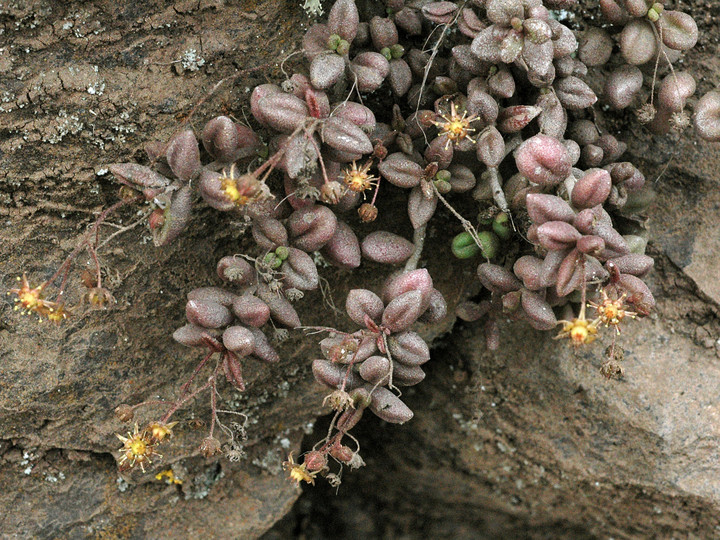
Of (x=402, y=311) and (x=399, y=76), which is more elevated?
(x=399, y=76)

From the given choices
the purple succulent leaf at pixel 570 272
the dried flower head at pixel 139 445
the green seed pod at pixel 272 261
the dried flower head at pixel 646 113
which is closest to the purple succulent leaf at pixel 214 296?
the green seed pod at pixel 272 261

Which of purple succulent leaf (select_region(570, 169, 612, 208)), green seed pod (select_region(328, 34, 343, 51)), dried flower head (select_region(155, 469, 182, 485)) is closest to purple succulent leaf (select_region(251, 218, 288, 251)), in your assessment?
green seed pod (select_region(328, 34, 343, 51))

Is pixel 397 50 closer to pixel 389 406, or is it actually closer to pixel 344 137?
pixel 344 137

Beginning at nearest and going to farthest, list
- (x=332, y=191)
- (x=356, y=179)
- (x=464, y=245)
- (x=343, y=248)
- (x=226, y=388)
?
(x=332, y=191) → (x=356, y=179) → (x=343, y=248) → (x=464, y=245) → (x=226, y=388)

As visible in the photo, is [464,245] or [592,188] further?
[464,245]

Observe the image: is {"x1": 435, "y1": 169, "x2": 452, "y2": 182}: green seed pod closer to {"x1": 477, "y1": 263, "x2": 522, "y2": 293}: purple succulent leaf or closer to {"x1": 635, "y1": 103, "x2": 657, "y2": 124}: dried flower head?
{"x1": 477, "y1": 263, "x2": 522, "y2": 293}: purple succulent leaf

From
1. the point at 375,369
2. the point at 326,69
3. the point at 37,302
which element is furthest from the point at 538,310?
the point at 37,302

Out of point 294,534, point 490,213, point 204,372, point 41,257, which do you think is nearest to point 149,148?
point 41,257
